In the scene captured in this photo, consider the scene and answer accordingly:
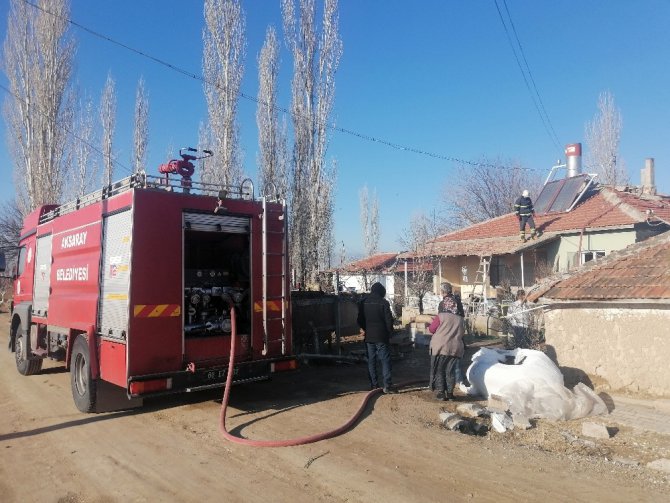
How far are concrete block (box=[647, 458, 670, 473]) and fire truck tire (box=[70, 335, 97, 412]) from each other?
6767 millimetres

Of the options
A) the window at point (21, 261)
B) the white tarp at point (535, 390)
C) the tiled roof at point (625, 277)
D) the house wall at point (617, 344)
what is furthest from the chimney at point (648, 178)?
the window at point (21, 261)

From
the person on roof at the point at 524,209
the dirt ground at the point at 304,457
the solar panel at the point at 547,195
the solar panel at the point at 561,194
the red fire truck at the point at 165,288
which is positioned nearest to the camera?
the dirt ground at the point at 304,457

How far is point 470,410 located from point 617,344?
2.96m

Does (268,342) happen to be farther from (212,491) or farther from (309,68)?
(309,68)

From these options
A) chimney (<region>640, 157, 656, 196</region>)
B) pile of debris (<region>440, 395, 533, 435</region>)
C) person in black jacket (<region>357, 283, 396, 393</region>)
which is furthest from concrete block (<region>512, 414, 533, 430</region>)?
chimney (<region>640, 157, 656, 196</region>)

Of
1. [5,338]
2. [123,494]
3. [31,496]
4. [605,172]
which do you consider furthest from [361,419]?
[605,172]

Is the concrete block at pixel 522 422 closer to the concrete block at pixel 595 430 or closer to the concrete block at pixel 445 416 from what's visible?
the concrete block at pixel 595 430

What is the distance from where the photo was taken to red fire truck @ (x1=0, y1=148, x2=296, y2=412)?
632cm

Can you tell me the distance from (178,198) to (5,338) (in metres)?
13.5

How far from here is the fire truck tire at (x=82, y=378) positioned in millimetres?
6945

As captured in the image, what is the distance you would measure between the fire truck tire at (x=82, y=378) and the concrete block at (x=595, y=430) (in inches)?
253

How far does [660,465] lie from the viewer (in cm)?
491

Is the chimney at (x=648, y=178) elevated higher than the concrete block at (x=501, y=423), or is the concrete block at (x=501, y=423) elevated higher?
the chimney at (x=648, y=178)

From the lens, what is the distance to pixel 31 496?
175 inches
